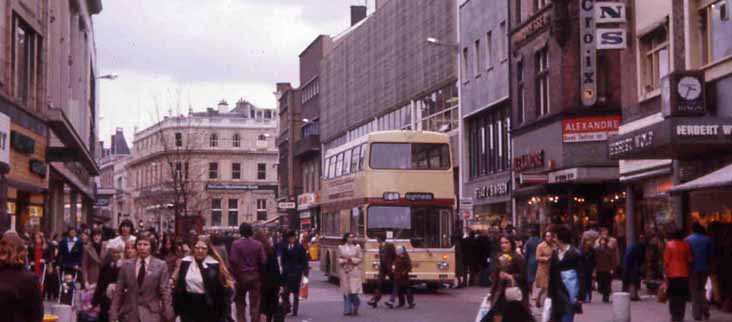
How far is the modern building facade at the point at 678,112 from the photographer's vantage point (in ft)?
78.3

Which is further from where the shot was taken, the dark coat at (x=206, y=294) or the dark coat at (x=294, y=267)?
the dark coat at (x=294, y=267)

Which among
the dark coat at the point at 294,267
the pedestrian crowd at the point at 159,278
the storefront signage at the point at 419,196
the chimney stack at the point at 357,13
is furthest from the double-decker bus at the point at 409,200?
the chimney stack at the point at 357,13

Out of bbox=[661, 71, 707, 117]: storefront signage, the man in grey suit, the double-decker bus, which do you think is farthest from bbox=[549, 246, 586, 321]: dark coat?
the double-decker bus

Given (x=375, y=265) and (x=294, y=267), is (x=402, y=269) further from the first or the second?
(x=375, y=265)

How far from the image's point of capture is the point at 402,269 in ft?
88.7

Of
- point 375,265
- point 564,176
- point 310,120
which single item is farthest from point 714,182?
point 310,120

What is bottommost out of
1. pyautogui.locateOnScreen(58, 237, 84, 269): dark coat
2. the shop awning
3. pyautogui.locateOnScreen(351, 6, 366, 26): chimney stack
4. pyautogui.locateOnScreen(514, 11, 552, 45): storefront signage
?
pyautogui.locateOnScreen(58, 237, 84, 269): dark coat

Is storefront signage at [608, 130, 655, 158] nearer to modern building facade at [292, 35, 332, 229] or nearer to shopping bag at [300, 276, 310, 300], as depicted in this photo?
shopping bag at [300, 276, 310, 300]

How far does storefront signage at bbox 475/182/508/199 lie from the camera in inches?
1796

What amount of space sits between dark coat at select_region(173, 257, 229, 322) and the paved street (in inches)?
366

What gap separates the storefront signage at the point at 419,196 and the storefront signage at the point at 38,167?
1314cm

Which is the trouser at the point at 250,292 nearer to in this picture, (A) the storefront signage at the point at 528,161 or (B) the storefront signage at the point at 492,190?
(A) the storefront signage at the point at 528,161

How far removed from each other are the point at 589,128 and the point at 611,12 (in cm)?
479

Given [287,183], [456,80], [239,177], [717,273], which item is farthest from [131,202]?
[717,273]
